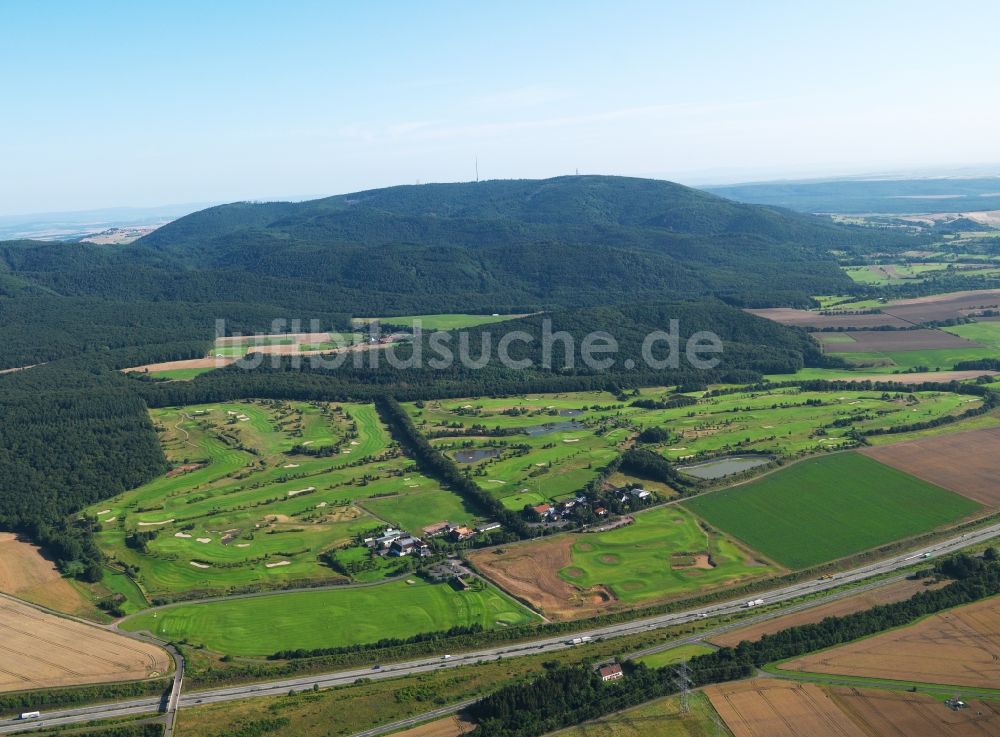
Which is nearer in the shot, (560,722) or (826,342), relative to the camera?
(560,722)

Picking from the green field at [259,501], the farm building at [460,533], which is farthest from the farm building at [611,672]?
the farm building at [460,533]

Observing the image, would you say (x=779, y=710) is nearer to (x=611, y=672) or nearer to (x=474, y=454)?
(x=611, y=672)

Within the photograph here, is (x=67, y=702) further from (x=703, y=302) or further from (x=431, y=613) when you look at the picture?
(x=703, y=302)

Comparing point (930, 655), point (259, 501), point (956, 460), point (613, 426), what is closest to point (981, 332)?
point (956, 460)

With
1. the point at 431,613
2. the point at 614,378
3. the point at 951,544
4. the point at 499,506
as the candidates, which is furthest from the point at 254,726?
the point at 614,378

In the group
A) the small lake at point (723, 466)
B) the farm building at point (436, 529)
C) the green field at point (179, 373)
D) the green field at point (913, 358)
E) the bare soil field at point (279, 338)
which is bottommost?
the small lake at point (723, 466)

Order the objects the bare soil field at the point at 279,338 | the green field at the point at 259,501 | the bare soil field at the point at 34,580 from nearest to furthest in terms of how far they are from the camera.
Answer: the bare soil field at the point at 34,580 → the green field at the point at 259,501 → the bare soil field at the point at 279,338

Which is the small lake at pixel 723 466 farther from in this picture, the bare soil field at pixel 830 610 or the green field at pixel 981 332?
the green field at pixel 981 332
